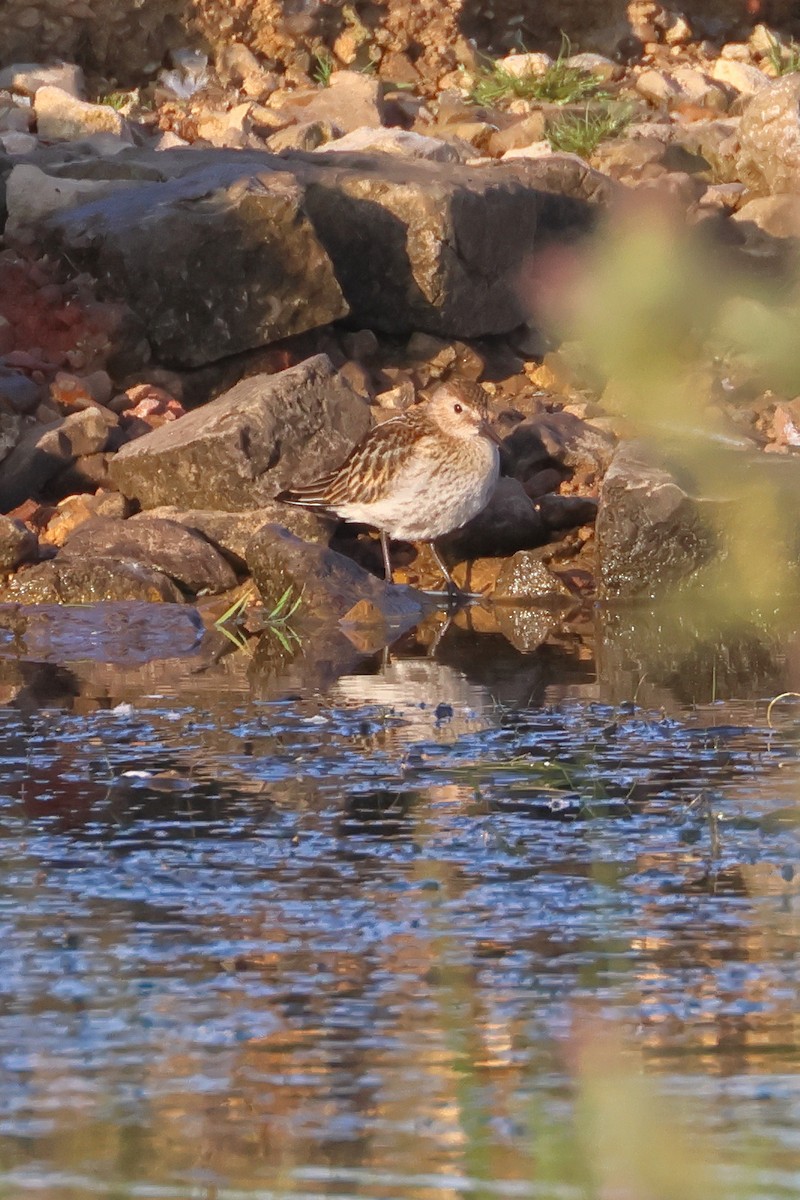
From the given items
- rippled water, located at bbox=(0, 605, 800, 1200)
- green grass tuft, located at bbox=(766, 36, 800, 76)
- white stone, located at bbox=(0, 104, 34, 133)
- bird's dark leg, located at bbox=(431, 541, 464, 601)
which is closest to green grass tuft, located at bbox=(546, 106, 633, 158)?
green grass tuft, located at bbox=(766, 36, 800, 76)

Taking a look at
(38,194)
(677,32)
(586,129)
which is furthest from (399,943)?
(677,32)

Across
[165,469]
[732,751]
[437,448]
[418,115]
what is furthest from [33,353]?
[732,751]

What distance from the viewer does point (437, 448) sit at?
9898 millimetres

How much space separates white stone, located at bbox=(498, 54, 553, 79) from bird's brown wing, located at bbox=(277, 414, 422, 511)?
6.58m

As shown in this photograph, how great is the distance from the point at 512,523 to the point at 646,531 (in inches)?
31.4

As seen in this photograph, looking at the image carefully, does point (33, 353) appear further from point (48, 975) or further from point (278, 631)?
point (48, 975)

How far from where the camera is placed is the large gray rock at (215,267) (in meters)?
11.5

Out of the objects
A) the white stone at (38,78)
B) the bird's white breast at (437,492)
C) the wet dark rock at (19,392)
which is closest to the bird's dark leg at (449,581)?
the bird's white breast at (437,492)

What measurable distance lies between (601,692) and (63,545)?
12.5ft

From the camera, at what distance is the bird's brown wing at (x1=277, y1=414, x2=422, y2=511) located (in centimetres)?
991

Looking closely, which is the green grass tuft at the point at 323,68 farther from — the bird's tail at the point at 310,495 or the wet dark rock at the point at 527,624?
the wet dark rock at the point at 527,624

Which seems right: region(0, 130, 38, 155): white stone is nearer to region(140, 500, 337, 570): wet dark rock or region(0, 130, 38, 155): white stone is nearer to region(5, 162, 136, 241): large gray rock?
region(5, 162, 136, 241): large gray rock

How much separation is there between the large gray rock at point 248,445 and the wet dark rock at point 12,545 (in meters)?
0.94

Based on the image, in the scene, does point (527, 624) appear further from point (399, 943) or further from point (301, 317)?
point (399, 943)
